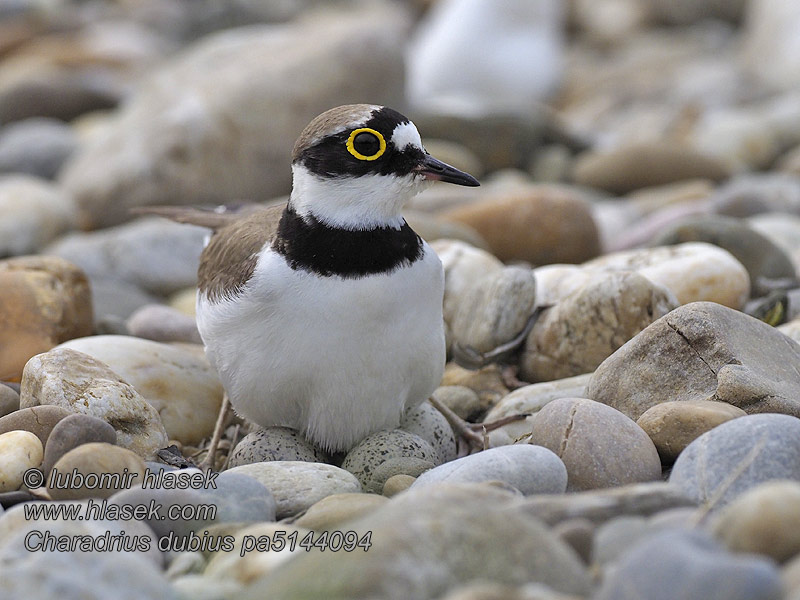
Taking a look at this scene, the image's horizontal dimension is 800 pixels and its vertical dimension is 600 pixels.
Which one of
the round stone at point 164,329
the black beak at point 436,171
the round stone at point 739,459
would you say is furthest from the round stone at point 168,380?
the round stone at point 739,459

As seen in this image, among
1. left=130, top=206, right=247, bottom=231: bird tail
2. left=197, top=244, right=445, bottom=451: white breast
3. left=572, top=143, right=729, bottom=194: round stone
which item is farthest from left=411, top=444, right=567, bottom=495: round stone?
left=572, top=143, right=729, bottom=194: round stone

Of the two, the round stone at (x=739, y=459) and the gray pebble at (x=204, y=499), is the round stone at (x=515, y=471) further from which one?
the gray pebble at (x=204, y=499)

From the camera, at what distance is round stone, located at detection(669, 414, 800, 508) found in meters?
3.15

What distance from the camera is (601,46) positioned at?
54.3ft

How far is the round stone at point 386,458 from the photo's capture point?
390 cm

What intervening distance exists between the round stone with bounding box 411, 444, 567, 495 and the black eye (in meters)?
1.24

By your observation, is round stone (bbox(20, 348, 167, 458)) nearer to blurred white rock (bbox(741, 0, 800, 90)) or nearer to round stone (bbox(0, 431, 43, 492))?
round stone (bbox(0, 431, 43, 492))

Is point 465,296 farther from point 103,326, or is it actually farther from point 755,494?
point 755,494

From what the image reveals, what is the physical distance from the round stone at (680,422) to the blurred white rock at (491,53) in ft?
25.6

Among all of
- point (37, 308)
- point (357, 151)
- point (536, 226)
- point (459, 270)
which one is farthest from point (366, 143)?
point (536, 226)

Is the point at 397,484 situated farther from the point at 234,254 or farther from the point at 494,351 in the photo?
the point at 494,351

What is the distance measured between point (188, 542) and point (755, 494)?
1744mm

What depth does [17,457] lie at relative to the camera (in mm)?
3711

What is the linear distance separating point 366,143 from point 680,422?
1560 mm
